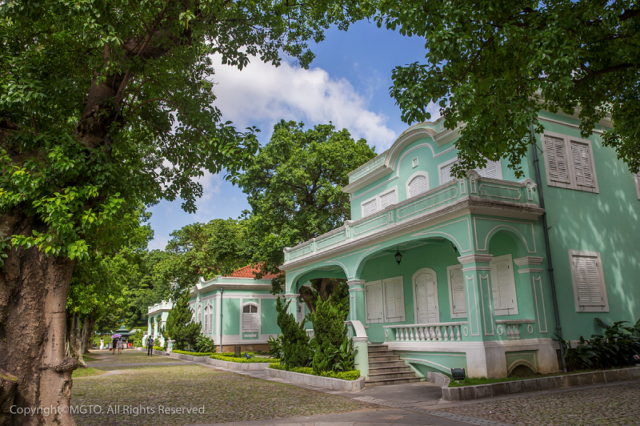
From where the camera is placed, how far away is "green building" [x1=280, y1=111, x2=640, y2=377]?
1137 centimetres

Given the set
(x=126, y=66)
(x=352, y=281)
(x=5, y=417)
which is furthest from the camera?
(x=352, y=281)

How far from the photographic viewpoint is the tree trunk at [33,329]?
5.89 meters

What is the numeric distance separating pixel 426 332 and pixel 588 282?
483 cm

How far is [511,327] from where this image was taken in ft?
37.1

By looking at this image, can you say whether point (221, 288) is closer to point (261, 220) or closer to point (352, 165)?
point (261, 220)

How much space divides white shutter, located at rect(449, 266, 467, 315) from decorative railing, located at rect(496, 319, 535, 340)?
2.52m

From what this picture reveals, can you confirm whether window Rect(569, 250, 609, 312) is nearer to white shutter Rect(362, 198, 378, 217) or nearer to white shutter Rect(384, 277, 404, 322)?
white shutter Rect(384, 277, 404, 322)

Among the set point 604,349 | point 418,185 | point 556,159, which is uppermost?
point 418,185

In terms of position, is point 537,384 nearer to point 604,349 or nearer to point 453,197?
point 604,349

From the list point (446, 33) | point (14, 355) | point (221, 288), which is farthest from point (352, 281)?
point (221, 288)

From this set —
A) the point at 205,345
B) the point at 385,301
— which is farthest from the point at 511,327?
the point at 205,345

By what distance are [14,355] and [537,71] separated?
862 centimetres

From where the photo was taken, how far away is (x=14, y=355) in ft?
19.3

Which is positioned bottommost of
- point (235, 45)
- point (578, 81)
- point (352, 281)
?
point (352, 281)
